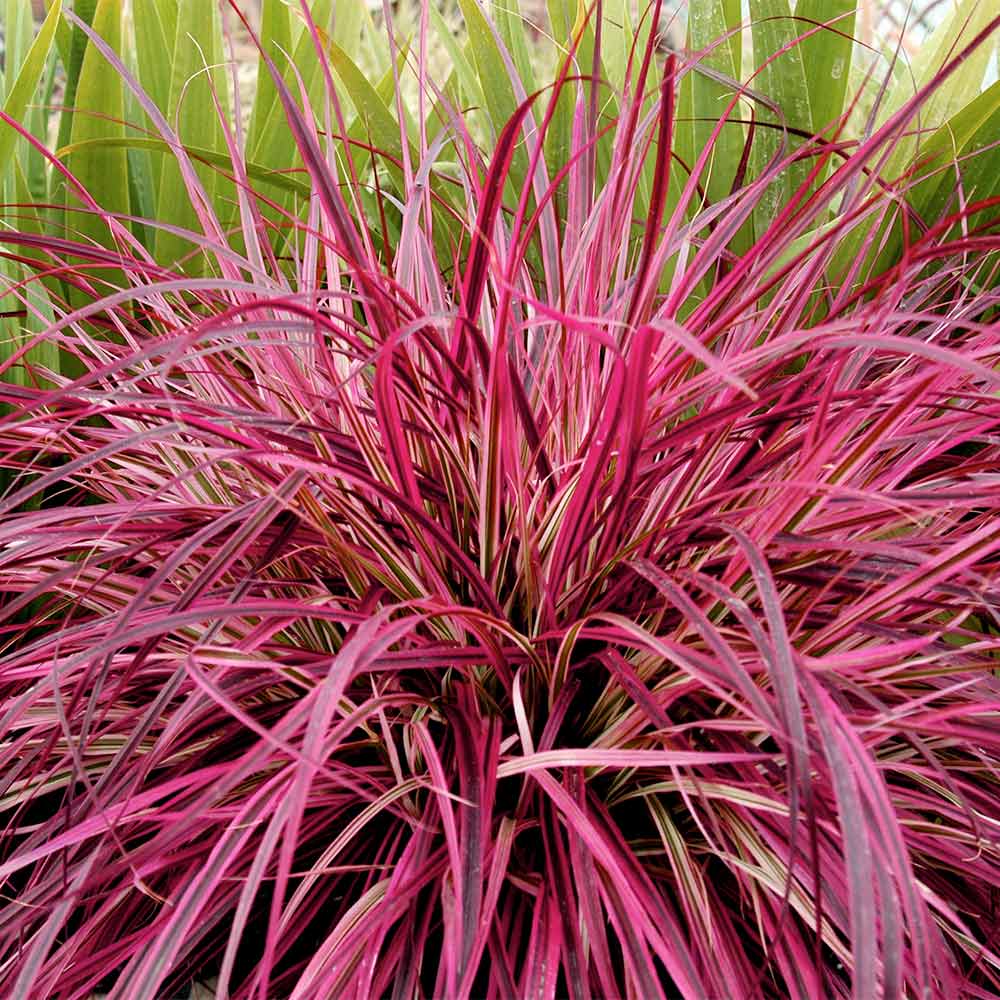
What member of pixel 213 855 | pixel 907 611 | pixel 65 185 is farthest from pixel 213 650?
pixel 65 185

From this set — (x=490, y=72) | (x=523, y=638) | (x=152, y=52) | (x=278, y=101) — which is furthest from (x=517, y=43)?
(x=523, y=638)

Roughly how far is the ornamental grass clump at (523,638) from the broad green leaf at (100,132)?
0.25m

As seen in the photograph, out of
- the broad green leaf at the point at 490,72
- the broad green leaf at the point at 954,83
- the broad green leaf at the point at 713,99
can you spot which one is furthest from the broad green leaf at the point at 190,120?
the broad green leaf at the point at 954,83

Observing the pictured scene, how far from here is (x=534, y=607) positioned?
1.92 ft

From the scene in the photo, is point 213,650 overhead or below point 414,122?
below

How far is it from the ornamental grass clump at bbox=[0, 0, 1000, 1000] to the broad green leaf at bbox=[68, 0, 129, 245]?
0.25 metres

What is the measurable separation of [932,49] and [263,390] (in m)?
0.72

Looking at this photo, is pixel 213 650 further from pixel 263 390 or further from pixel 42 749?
pixel 263 390

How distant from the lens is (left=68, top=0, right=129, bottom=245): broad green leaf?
92cm

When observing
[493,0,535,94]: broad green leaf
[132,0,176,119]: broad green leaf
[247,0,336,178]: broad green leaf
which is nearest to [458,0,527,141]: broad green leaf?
[493,0,535,94]: broad green leaf

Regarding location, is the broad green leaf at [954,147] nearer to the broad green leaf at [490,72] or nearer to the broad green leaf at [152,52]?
the broad green leaf at [490,72]

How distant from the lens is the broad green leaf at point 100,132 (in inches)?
36.2

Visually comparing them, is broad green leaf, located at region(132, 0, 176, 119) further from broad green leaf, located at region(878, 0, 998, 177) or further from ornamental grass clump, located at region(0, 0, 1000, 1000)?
broad green leaf, located at region(878, 0, 998, 177)

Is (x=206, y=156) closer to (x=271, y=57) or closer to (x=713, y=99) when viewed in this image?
(x=271, y=57)
